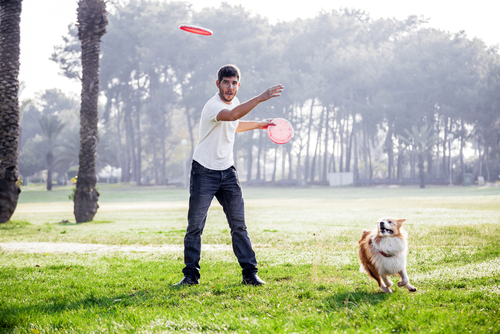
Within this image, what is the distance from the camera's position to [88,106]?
48.9ft

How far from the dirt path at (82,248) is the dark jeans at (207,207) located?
3180 millimetres

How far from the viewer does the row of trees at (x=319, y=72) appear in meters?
52.1

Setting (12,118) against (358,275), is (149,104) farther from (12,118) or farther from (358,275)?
(358,275)

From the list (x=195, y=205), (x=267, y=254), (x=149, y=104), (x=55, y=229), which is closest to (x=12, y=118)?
(x=55, y=229)

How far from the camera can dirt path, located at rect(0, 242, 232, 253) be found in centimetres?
852

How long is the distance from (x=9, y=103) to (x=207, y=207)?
10289 millimetres

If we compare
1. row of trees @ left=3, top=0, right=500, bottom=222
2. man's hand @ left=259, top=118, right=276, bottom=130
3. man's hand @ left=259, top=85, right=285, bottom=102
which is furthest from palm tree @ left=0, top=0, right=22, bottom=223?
row of trees @ left=3, top=0, right=500, bottom=222

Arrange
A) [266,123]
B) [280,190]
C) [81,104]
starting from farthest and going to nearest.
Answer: [280,190] < [81,104] < [266,123]

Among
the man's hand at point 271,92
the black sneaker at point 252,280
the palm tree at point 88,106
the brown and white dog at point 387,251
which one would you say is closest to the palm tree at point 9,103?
the palm tree at point 88,106

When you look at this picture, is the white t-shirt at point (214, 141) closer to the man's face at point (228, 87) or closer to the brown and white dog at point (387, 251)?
the man's face at point (228, 87)

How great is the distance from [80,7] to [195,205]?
12.5 m

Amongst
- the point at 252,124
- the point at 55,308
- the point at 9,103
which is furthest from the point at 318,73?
the point at 55,308

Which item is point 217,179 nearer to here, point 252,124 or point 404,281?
point 252,124

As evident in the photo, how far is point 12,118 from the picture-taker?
1308cm
